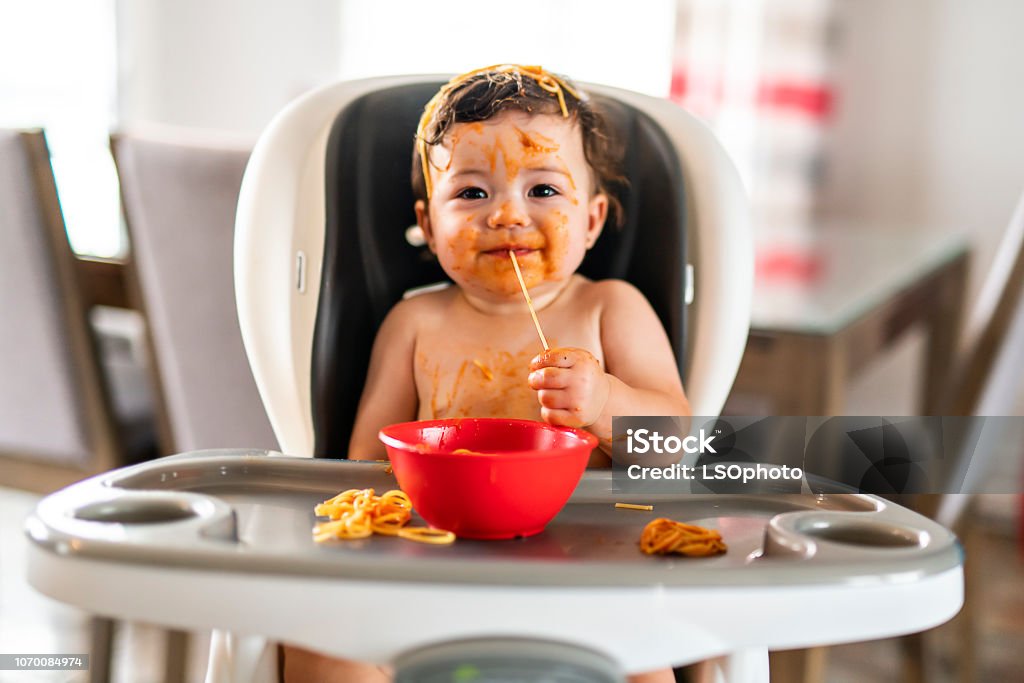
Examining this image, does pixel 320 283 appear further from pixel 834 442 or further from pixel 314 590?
pixel 834 442

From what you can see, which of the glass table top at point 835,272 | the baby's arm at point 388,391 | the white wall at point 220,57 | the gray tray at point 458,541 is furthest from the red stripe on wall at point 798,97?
the gray tray at point 458,541

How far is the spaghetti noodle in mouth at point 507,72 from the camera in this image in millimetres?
831

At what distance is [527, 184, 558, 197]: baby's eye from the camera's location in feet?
2.69

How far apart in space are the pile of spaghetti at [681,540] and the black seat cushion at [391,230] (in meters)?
A: 0.28

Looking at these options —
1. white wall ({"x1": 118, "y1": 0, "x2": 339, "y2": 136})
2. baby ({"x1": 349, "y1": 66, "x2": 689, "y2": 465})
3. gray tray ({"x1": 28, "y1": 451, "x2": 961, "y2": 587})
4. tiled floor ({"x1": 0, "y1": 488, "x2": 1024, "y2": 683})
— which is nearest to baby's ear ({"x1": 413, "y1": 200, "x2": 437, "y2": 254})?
baby ({"x1": 349, "y1": 66, "x2": 689, "y2": 465})

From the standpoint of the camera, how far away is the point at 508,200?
807 millimetres

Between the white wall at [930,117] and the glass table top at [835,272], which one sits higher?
the white wall at [930,117]

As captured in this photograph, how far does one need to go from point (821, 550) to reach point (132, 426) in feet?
4.56

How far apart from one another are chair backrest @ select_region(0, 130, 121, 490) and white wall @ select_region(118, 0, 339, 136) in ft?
5.89

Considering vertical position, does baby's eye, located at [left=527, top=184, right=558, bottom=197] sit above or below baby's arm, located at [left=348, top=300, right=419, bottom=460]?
above

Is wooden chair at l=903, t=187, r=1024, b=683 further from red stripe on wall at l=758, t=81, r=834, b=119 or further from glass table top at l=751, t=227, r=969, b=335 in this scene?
red stripe on wall at l=758, t=81, r=834, b=119

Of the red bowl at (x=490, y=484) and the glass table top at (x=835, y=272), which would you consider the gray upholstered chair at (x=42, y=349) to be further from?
the red bowl at (x=490, y=484)

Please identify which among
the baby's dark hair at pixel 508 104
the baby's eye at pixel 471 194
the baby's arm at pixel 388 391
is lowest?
the baby's arm at pixel 388 391

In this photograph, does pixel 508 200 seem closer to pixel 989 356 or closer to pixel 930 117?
pixel 989 356
